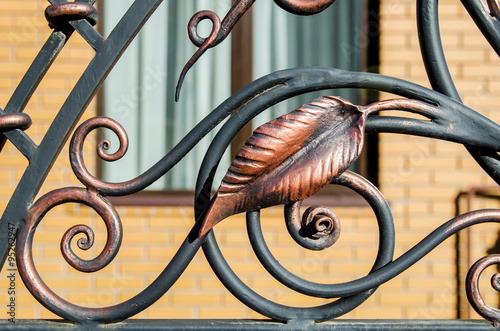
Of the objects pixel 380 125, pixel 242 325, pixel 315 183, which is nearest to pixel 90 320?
pixel 242 325

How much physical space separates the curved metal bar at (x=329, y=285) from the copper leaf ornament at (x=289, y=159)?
46mm

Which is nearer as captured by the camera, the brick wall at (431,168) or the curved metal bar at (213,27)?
the curved metal bar at (213,27)

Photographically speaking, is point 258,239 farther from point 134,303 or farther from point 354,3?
point 354,3

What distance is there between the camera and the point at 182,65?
3785 millimetres

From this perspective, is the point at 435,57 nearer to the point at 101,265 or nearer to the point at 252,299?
the point at 252,299

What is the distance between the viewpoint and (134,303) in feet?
2.72

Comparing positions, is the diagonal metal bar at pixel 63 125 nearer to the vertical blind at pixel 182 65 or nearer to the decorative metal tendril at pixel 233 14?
the decorative metal tendril at pixel 233 14

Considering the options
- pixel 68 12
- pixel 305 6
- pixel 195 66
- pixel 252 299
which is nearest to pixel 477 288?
pixel 252 299

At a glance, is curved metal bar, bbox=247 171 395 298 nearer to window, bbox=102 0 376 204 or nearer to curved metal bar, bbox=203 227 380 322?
curved metal bar, bbox=203 227 380 322

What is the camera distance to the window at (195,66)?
148 inches

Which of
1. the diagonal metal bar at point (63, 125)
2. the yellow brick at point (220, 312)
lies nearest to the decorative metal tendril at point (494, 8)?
the diagonal metal bar at point (63, 125)

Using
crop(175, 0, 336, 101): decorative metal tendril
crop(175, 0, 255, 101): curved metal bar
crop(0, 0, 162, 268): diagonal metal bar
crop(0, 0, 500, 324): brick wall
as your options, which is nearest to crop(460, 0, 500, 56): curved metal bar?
crop(175, 0, 336, 101): decorative metal tendril

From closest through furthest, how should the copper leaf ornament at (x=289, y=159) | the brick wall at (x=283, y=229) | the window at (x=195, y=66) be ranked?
→ the copper leaf ornament at (x=289, y=159) → the brick wall at (x=283, y=229) → the window at (x=195, y=66)

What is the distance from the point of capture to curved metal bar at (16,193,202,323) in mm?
828
